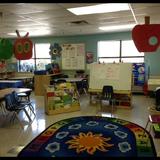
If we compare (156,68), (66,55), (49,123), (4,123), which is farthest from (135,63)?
(4,123)

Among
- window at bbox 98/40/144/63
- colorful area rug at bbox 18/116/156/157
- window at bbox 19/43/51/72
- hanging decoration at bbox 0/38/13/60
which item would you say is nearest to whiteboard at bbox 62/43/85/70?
window at bbox 98/40/144/63

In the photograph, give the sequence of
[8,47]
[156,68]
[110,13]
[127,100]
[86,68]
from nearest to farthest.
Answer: [8,47] → [110,13] → [127,100] → [156,68] → [86,68]

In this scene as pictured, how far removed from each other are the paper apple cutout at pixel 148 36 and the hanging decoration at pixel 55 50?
6.87m

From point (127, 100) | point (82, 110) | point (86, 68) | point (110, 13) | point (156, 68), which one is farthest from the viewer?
point (86, 68)

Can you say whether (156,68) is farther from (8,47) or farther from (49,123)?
(8,47)

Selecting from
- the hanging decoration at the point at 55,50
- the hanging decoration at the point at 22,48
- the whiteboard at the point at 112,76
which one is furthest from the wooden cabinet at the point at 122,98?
the hanging decoration at the point at 55,50

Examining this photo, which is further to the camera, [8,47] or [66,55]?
[66,55]

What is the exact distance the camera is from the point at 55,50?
9867 millimetres

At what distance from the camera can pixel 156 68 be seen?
8469mm

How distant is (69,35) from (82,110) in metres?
4.48

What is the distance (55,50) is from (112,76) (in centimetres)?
404

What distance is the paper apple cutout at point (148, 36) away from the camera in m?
3.18

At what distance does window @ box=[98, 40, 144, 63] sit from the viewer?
29.0ft

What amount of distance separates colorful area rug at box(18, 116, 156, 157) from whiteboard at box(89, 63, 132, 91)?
5.82ft
